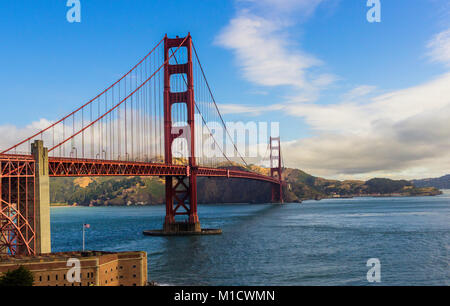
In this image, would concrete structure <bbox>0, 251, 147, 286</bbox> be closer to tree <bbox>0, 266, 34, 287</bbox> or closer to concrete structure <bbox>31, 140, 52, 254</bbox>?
tree <bbox>0, 266, 34, 287</bbox>

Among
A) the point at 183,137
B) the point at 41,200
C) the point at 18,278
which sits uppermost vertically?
the point at 183,137

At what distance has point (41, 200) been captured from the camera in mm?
42375

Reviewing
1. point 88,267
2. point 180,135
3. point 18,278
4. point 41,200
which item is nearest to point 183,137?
point 180,135

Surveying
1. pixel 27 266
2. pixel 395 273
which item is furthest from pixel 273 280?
pixel 27 266

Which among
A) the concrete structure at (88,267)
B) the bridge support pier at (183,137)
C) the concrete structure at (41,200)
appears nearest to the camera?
the concrete structure at (88,267)

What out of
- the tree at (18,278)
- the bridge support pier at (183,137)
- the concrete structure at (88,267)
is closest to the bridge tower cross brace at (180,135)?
the bridge support pier at (183,137)

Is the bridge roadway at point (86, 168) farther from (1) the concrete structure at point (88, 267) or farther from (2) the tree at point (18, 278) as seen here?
(2) the tree at point (18, 278)

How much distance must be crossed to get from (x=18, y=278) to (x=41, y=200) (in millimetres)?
11819

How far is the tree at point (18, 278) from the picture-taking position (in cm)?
3116

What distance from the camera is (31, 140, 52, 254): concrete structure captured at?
41938mm

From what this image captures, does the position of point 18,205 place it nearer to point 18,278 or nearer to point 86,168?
point 18,278

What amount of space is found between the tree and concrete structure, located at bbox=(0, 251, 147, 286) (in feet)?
6.07

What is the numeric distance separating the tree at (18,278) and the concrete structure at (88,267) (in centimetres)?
185

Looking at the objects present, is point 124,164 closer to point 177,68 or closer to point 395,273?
point 177,68
